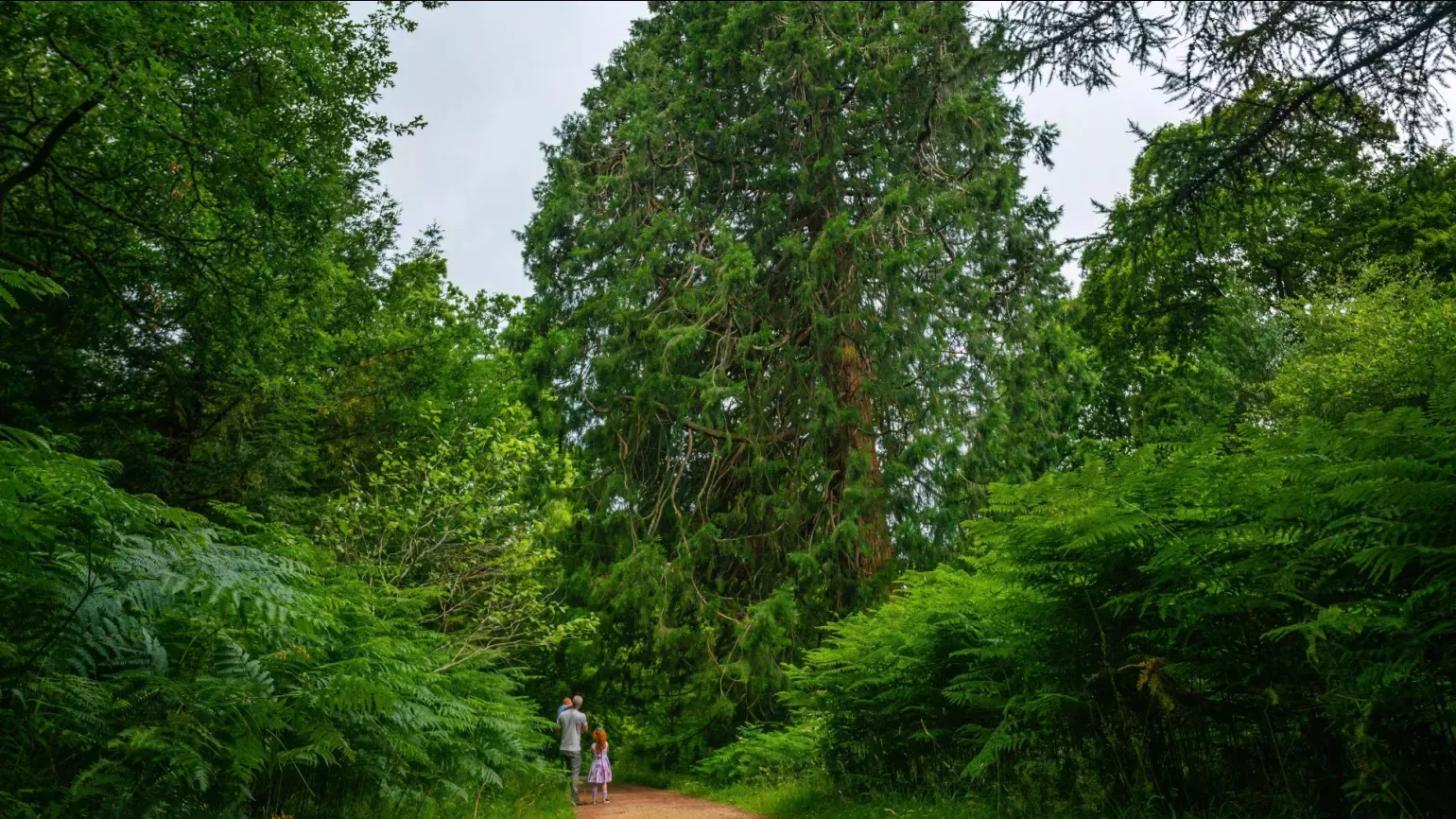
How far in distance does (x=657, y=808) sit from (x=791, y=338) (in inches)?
308

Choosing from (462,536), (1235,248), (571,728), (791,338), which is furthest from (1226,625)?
(1235,248)

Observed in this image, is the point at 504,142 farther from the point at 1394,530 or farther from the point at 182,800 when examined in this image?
the point at 1394,530

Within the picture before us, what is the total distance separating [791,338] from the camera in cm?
1559

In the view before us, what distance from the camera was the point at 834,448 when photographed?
1541 cm

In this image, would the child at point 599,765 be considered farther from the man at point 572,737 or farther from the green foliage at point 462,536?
the green foliage at point 462,536

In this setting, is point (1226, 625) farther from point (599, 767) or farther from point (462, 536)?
point (599, 767)

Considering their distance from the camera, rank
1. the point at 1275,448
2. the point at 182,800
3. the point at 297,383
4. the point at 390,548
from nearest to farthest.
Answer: the point at 182,800, the point at 1275,448, the point at 390,548, the point at 297,383

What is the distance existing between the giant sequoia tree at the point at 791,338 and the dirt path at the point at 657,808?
1.48 metres

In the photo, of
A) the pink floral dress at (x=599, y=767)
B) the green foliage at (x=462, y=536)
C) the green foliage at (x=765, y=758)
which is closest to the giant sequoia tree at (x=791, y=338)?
the green foliage at (x=765, y=758)

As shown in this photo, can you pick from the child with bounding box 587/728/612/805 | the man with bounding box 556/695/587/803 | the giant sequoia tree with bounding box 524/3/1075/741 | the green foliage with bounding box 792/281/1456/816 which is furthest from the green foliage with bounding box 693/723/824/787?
the green foliage with bounding box 792/281/1456/816

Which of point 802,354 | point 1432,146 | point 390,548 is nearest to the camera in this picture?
point 1432,146

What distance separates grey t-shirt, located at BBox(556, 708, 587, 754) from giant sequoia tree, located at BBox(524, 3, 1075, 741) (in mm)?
1629

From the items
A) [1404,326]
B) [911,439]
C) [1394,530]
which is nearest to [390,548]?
[911,439]

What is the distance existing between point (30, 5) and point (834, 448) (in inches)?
492
